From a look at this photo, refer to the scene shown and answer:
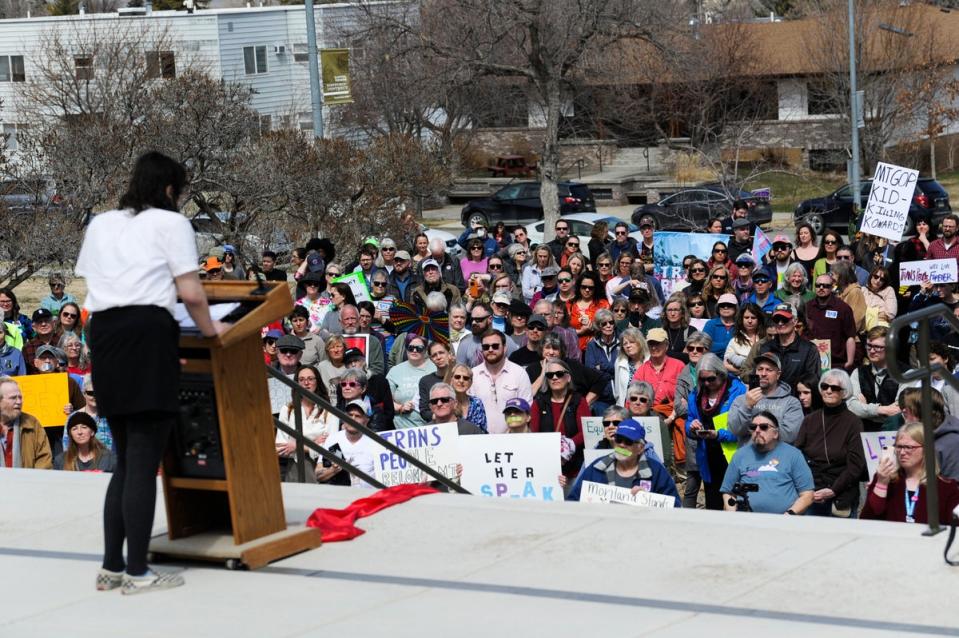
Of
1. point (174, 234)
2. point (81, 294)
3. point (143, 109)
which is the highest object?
point (143, 109)

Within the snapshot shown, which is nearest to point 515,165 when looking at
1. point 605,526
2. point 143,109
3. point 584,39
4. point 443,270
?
point 584,39

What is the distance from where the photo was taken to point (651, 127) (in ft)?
176

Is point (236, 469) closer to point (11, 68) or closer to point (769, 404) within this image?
point (769, 404)

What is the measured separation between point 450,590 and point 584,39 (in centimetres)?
2591

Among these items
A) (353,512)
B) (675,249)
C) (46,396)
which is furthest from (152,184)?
(675,249)

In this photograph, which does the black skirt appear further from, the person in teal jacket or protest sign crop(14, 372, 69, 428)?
protest sign crop(14, 372, 69, 428)

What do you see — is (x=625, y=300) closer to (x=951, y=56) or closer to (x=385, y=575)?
(x=385, y=575)

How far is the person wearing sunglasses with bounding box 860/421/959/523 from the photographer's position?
7906 mm

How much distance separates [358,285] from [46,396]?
18.2 ft

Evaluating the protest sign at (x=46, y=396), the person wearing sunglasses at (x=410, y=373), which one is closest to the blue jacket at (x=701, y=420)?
the person wearing sunglasses at (x=410, y=373)

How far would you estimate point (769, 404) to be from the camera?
10477 mm

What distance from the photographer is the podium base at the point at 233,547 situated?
655 centimetres

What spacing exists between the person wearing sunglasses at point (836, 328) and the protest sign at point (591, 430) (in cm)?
329

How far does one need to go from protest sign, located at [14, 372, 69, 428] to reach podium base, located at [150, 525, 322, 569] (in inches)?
238
